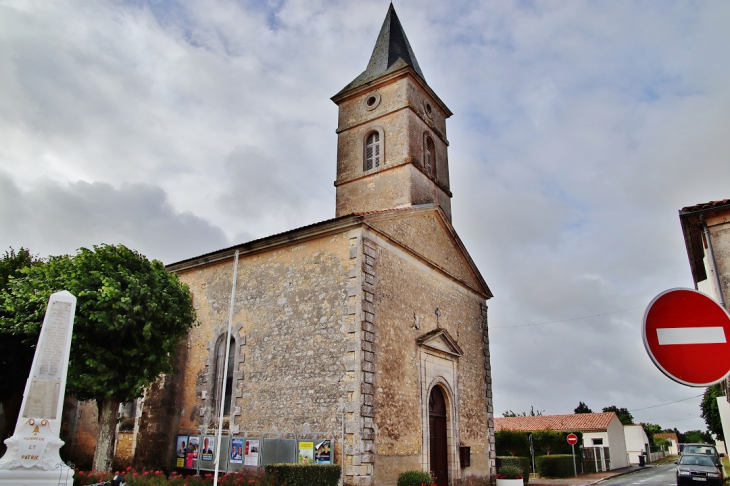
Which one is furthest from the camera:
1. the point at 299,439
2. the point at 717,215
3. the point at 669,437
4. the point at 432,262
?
the point at 669,437

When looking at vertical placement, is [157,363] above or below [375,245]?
below

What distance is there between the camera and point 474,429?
18391 millimetres

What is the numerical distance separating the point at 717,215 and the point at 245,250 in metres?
13.0

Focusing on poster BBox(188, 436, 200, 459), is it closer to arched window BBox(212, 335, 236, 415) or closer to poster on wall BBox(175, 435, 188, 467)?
poster on wall BBox(175, 435, 188, 467)

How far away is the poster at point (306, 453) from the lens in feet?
42.4

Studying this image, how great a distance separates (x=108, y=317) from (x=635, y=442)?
5272cm

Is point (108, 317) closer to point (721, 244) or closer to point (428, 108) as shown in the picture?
point (721, 244)

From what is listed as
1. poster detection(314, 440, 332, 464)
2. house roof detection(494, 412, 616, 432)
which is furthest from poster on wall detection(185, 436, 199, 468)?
house roof detection(494, 412, 616, 432)

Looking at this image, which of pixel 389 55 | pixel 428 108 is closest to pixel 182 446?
pixel 428 108

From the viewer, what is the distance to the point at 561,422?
137ft

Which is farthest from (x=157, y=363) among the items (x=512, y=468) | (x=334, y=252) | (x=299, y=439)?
(x=512, y=468)

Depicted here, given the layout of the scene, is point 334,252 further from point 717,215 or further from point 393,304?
point 717,215

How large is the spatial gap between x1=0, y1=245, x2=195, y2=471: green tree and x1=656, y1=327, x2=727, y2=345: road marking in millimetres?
13255

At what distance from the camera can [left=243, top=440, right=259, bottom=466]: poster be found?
13.9m
